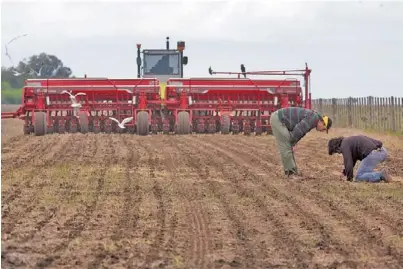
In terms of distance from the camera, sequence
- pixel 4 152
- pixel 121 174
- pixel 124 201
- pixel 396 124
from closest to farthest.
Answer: pixel 124 201, pixel 121 174, pixel 4 152, pixel 396 124

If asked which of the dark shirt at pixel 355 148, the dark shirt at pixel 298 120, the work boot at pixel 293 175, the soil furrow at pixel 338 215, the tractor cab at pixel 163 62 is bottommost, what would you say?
the soil furrow at pixel 338 215

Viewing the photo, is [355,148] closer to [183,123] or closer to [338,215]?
[338,215]

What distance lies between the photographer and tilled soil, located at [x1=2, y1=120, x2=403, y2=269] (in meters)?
8.77

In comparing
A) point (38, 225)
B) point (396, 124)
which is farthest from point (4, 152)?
point (396, 124)

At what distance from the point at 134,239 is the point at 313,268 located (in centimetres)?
214

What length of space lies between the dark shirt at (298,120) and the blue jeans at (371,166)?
1.19m

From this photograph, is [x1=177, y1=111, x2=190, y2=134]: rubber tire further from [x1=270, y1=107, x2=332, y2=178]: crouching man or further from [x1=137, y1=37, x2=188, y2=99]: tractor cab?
[x1=270, y1=107, x2=332, y2=178]: crouching man

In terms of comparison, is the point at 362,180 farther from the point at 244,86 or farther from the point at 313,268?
the point at 244,86

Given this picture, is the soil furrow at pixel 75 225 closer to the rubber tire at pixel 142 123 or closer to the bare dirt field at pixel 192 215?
the bare dirt field at pixel 192 215

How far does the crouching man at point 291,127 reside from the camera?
16516mm

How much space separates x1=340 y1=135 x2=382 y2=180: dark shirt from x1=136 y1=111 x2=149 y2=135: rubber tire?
15934 mm

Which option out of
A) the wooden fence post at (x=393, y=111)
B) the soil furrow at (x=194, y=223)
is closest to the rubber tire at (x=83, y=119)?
the soil furrow at (x=194, y=223)

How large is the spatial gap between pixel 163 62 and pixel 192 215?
79.6ft

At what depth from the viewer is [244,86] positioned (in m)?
32.1
